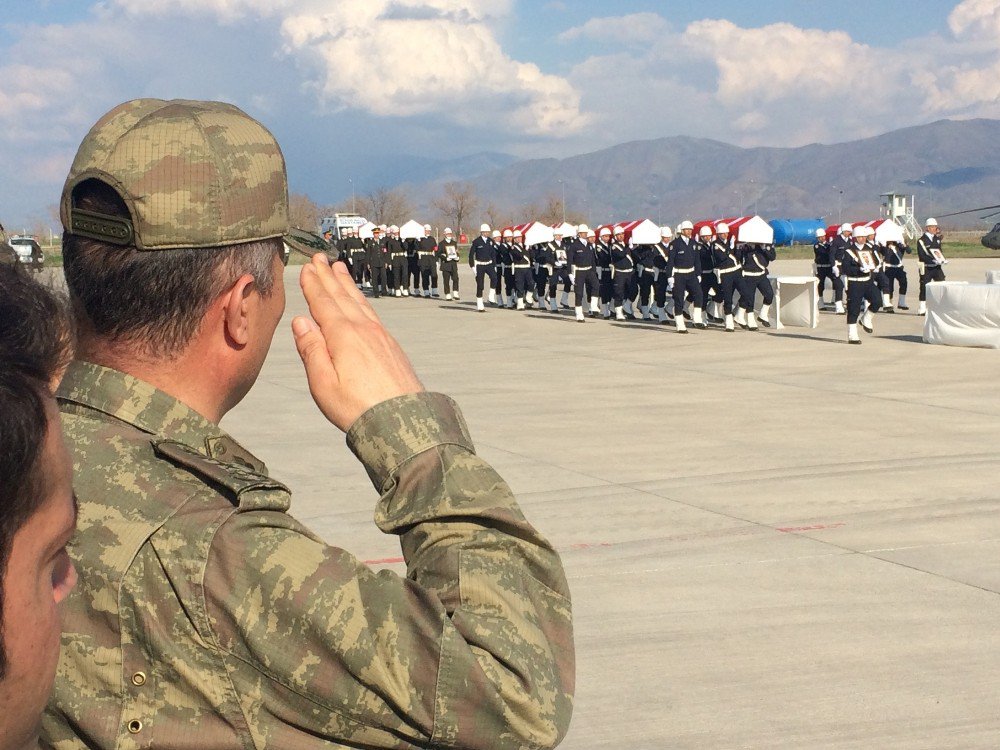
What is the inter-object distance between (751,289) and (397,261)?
15540 mm

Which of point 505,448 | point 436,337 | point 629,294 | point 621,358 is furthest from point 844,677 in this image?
point 629,294

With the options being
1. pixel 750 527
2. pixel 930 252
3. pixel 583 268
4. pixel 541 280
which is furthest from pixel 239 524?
pixel 541 280

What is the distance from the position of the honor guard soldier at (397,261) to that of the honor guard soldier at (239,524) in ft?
112

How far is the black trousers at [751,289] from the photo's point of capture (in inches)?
859

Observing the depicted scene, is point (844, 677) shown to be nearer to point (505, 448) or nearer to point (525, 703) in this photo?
point (525, 703)

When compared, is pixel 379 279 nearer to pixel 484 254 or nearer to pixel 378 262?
pixel 378 262

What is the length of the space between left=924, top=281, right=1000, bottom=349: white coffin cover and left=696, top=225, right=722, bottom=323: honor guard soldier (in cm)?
504

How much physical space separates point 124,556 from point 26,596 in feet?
1.13

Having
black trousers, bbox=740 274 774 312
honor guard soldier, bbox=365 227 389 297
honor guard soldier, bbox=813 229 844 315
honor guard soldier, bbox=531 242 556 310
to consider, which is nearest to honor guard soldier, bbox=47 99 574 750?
black trousers, bbox=740 274 774 312

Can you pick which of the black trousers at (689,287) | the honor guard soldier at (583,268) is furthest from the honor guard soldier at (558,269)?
the black trousers at (689,287)

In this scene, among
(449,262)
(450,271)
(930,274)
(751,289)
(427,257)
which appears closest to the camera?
(751,289)

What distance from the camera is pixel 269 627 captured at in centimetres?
132

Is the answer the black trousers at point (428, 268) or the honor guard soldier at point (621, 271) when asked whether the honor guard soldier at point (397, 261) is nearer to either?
the black trousers at point (428, 268)

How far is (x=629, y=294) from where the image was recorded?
82.3 feet
